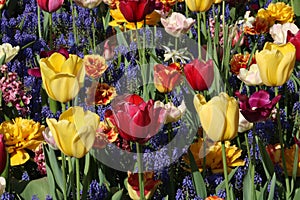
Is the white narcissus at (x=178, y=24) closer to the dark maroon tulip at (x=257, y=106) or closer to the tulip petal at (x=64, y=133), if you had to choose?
the dark maroon tulip at (x=257, y=106)

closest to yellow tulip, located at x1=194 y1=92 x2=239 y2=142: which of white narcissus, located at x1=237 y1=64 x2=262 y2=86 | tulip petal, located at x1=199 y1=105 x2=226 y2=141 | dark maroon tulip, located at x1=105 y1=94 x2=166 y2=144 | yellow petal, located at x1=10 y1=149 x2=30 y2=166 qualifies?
tulip petal, located at x1=199 y1=105 x2=226 y2=141

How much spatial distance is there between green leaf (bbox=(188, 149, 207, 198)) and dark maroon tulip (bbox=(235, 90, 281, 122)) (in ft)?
0.78

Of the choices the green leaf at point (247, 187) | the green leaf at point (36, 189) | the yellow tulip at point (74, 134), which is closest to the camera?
the yellow tulip at point (74, 134)

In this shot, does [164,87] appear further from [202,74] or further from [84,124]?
[84,124]

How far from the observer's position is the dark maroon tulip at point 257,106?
5.54 feet

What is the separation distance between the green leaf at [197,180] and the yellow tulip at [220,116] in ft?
1.11

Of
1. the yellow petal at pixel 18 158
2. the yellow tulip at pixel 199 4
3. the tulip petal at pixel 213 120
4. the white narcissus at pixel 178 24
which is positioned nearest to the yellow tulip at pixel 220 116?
the tulip petal at pixel 213 120

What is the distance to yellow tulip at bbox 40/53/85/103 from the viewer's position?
5.78 feet

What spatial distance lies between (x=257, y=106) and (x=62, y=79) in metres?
0.51

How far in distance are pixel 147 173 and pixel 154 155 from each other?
0.22 m

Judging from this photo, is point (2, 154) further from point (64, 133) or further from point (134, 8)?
point (134, 8)

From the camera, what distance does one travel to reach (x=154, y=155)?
2156 millimetres

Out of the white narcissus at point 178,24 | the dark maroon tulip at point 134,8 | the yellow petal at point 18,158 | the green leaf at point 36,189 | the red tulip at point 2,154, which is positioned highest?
the dark maroon tulip at point 134,8

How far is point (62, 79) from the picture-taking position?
1.76 m
